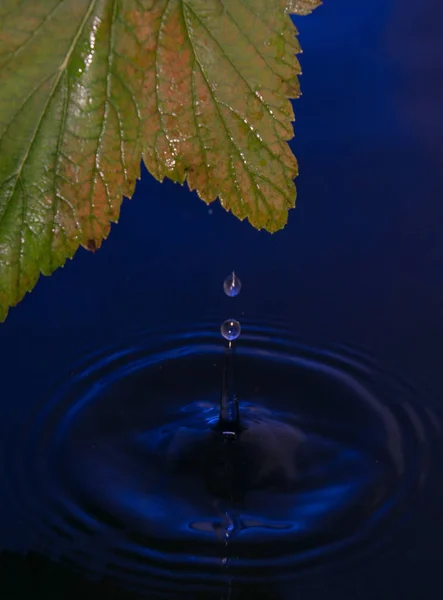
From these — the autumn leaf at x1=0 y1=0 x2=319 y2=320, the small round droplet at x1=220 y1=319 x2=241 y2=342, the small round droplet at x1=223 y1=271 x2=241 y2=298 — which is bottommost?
the autumn leaf at x1=0 y1=0 x2=319 y2=320

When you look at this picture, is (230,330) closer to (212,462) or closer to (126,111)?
(212,462)

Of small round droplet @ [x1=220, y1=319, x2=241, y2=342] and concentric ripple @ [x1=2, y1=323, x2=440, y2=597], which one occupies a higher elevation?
small round droplet @ [x1=220, y1=319, x2=241, y2=342]

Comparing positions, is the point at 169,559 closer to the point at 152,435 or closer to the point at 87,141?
the point at 152,435

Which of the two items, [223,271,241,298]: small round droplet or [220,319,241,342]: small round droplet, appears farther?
[223,271,241,298]: small round droplet

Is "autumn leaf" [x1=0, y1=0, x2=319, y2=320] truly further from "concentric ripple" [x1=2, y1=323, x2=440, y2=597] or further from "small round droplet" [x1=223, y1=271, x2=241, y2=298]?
"small round droplet" [x1=223, y1=271, x2=241, y2=298]

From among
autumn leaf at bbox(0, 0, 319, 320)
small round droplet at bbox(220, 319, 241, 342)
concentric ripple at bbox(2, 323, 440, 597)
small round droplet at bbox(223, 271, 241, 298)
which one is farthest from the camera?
small round droplet at bbox(223, 271, 241, 298)

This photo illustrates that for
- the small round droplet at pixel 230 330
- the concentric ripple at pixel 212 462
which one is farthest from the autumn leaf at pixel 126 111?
the small round droplet at pixel 230 330

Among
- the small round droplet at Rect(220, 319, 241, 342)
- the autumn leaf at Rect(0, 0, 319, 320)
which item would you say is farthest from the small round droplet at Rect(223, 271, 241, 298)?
the autumn leaf at Rect(0, 0, 319, 320)

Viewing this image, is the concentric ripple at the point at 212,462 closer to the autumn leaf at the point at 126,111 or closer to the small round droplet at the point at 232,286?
the small round droplet at the point at 232,286
